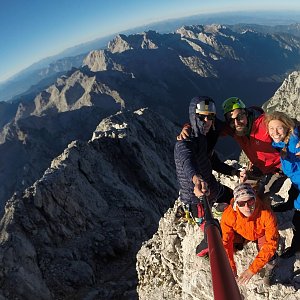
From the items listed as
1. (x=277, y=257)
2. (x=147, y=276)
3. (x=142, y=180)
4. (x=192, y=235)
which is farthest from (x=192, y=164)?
(x=142, y=180)

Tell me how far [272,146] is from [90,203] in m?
37.0

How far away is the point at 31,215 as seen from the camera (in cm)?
4038

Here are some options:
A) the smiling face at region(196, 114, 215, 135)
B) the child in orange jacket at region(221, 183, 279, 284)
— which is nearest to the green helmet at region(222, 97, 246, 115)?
the smiling face at region(196, 114, 215, 135)

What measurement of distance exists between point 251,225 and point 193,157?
2.35 m

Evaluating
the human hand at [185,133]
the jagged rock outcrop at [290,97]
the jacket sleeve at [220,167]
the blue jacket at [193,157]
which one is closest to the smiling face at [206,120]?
the blue jacket at [193,157]

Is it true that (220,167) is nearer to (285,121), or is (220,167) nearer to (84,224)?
(285,121)

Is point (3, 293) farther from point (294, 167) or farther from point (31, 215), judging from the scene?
point (294, 167)

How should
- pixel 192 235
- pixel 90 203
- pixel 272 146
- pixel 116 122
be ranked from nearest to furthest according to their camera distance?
pixel 272 146, pixel 192 235, pixel 90 203, pixel 116 122

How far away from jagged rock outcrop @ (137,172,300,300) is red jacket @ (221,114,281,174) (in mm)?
1716

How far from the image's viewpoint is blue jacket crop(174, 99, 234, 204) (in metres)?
9.41

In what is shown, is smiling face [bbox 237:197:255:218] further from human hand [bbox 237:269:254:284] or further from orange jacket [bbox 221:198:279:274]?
human hand [bbox 237:269:254:284]

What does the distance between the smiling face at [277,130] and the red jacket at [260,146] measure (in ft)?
3.82

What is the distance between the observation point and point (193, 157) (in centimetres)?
948

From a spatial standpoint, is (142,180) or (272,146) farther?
(142,180)
